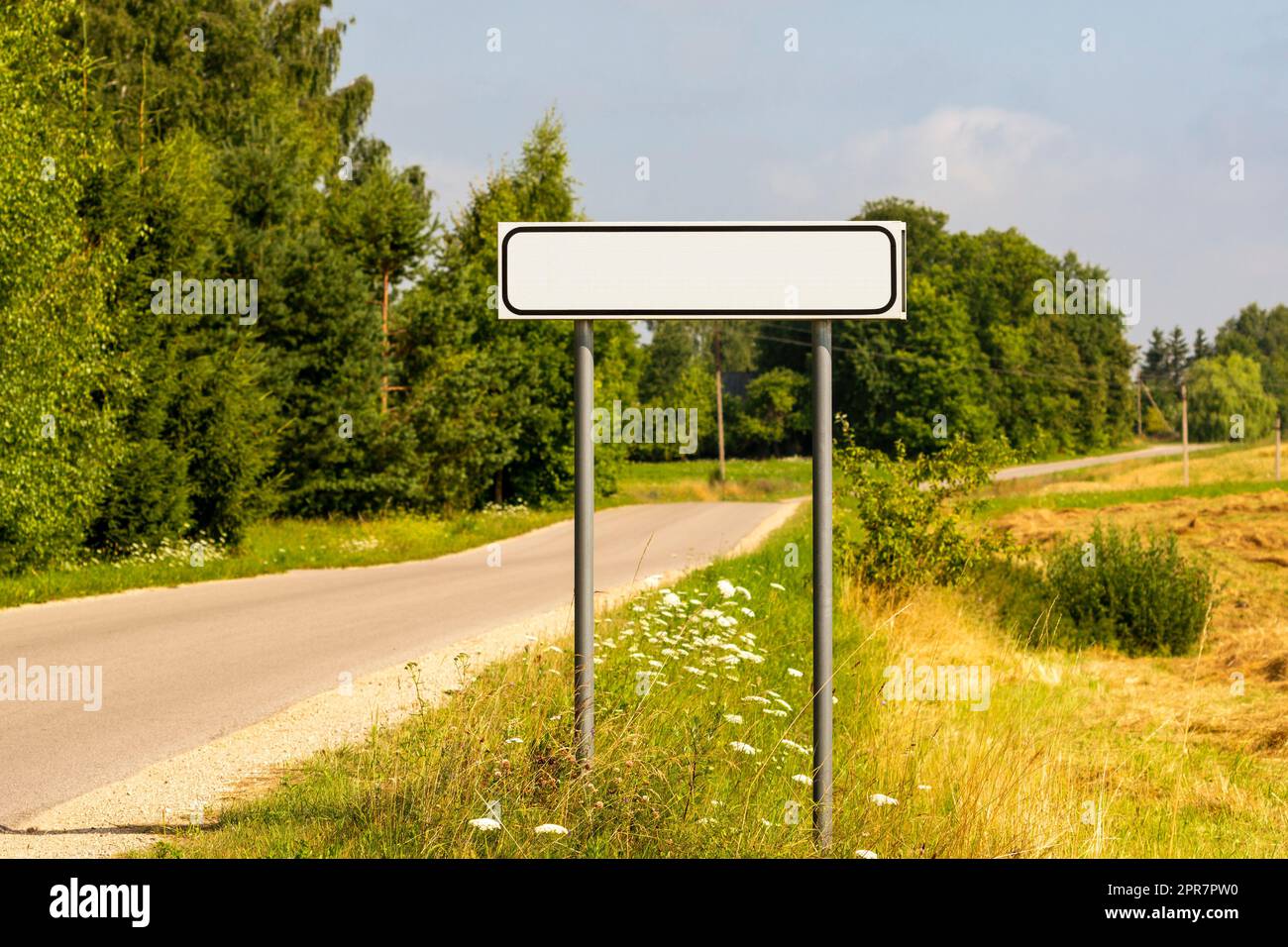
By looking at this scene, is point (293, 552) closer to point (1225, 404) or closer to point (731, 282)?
point (731, 282)

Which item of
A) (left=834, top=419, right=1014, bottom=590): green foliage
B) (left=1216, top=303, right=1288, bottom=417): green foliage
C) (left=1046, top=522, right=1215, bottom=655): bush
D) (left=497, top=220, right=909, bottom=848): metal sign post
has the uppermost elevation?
(left=1216, top=303, right=1288, bottom=417): green foliage

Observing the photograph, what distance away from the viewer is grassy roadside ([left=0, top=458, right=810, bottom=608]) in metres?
14.4

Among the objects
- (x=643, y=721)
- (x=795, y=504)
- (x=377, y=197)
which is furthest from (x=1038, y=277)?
(x=643, y=721)

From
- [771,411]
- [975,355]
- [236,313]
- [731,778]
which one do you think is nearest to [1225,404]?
[975,355]

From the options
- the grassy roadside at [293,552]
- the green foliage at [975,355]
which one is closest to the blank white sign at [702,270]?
the grassy roadside at [293,552]

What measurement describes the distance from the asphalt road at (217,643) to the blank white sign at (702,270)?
1141 mm

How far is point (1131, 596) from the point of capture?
582 inches

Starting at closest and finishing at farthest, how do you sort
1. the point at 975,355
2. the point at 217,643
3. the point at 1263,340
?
the point at 217,643 < the point at 975,355 < the point at 1263,340

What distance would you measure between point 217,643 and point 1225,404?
311 ft

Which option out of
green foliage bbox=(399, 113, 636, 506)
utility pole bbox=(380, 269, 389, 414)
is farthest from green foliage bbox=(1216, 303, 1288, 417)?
utility pole bbox=(380, 269, 389, 414)

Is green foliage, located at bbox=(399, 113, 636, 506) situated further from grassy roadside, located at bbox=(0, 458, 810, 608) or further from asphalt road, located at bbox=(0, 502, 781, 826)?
asphalt road, located at bbox=(0, 502, 781, 826)

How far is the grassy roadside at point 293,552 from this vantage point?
565 inches

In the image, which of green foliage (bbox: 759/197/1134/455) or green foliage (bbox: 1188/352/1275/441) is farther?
green foliage (bbox: 1188/352/1275/441)

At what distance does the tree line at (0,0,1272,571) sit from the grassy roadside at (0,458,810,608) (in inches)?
21.1
